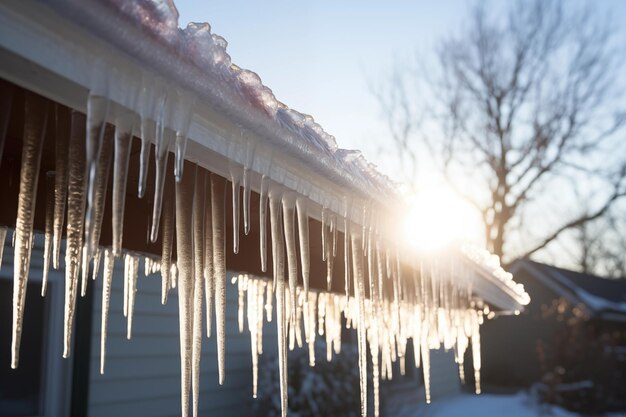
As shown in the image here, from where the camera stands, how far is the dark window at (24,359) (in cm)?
485

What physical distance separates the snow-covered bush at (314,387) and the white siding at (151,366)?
28 cm

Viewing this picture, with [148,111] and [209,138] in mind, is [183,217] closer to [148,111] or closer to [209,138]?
[209,138]

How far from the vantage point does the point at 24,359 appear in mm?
5062

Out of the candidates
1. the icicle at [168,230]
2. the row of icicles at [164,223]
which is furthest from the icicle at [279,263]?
the icicle at [168,230]

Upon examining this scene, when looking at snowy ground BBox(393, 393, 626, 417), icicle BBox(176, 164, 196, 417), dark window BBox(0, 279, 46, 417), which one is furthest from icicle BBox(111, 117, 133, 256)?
snowy ground BBox(393, 393, 626, 417)

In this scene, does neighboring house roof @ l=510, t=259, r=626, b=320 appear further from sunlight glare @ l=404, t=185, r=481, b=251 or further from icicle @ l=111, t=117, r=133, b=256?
icicle @ l=111, t=117, r=133, b=256

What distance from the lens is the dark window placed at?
4.85 m

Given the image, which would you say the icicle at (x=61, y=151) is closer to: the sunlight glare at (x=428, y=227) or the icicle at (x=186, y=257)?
the icicle at (x=186, y=257)

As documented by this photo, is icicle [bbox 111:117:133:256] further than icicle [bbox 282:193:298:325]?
No

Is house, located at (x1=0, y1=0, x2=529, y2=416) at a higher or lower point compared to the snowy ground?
higher

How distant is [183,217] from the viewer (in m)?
1.95

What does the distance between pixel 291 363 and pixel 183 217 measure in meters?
6.50

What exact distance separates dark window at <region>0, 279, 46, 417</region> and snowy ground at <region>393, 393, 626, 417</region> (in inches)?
315

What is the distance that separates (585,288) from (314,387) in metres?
18.3
